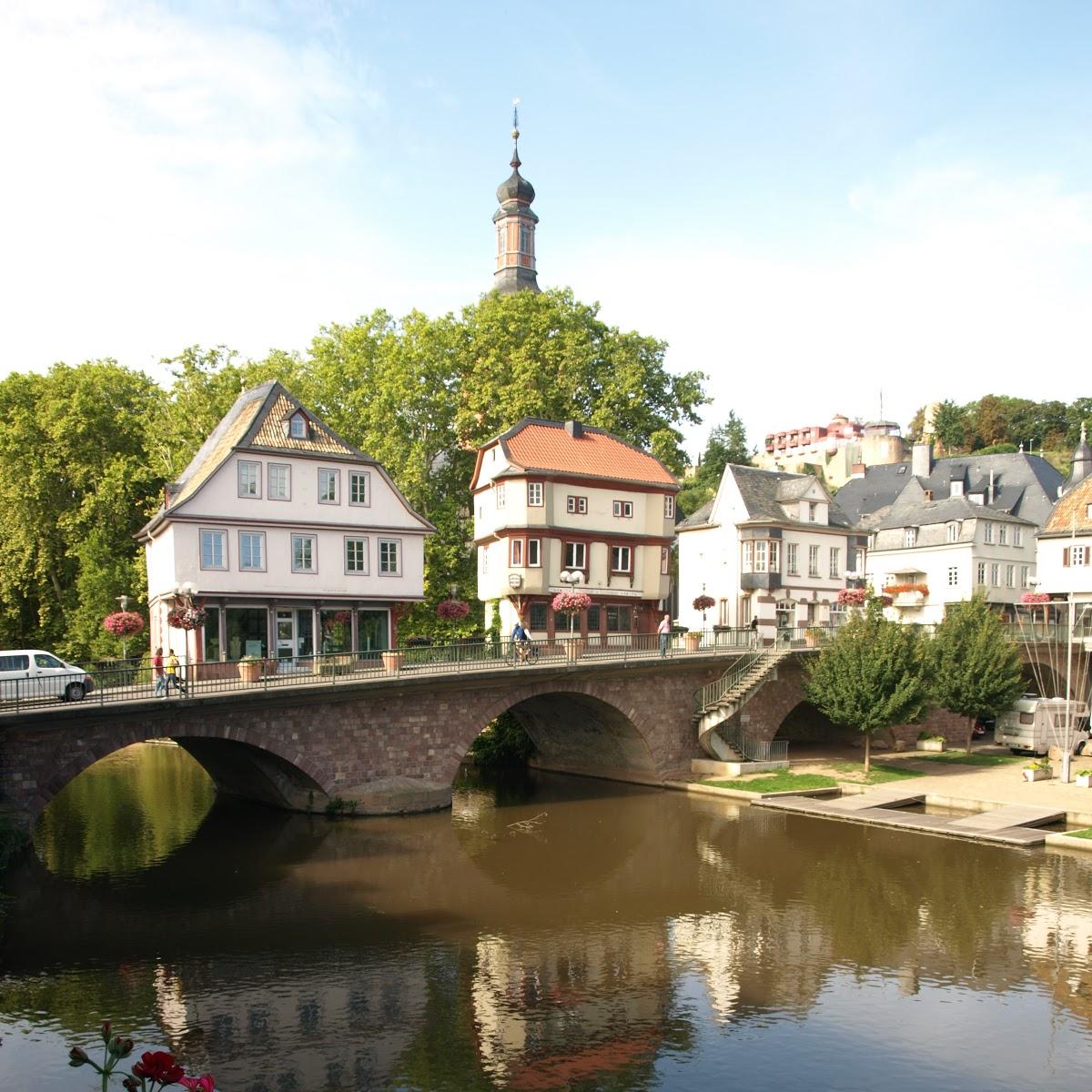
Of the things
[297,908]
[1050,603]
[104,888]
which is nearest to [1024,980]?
[297,908]

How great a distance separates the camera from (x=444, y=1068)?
53.3 ft

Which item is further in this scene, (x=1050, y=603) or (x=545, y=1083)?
(x=1050, y=603)

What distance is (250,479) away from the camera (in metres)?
38.9

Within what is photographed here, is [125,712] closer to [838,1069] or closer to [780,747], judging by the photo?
[838,1069]

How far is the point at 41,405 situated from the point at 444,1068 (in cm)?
5129

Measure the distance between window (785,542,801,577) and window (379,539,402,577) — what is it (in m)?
21.6

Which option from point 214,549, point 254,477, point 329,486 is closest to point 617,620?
point 329,486

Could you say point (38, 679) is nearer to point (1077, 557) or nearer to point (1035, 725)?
point (1035, 725)

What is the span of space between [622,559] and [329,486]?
51.2 ft

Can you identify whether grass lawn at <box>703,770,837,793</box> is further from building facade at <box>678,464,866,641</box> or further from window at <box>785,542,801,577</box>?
window at <box>785,542,801,577</box>

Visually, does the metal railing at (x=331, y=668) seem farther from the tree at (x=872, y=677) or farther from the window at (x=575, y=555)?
the window at (x=575, y=555)

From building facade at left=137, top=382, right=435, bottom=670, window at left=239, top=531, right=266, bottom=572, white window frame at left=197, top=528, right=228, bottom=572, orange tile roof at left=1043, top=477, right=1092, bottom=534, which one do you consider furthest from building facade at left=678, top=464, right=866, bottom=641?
white window frame at left=197, top=528, right=228, bottom=572

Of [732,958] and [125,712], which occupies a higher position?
[125,712]

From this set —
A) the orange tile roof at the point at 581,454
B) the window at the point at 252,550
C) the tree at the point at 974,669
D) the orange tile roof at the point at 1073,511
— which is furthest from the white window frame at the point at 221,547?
the orange tile roof at the point at 1073,511
